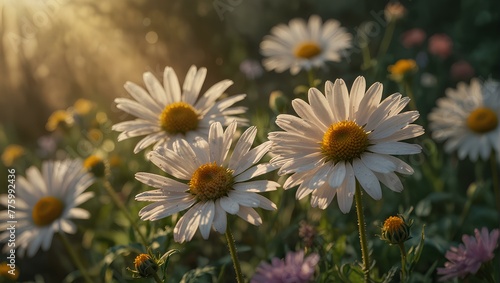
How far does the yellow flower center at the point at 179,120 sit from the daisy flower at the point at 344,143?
474 mm

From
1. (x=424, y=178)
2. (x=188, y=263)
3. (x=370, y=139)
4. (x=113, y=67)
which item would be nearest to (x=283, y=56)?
(x=424, y=178)

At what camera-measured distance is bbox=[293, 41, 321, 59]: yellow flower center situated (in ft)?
9.10

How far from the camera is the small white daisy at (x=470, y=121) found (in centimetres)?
251

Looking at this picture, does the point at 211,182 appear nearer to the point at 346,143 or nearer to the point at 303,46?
the point at 346,143

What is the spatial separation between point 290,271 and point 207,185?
313 mm

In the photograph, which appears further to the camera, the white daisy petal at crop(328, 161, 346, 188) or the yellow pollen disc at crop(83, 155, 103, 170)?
the yellow pollen disc at crop(83, 155, 103, 170)

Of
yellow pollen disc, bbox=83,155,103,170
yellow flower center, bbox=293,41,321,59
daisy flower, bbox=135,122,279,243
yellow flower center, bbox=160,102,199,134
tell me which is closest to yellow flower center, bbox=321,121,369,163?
daisy flower, bbox=135,122,279,243

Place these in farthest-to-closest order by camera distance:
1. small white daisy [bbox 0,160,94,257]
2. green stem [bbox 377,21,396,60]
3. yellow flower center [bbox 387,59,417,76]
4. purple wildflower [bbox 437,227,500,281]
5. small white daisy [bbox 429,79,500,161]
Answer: green stem [bbox 377,21,396,60], small white daisy [bbox 429,79,500,161], yellow flower center [bbox 387,59,417,76], small white daisy [bbox 0,160,94,257], purple wildflower [bbox 437,227,500,281]

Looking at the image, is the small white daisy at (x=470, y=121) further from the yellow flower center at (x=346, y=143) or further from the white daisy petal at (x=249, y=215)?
the white daisy petal at (x=249, y=215)

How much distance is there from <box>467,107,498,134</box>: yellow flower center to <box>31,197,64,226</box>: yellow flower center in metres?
1.68

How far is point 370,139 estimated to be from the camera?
1.36 m

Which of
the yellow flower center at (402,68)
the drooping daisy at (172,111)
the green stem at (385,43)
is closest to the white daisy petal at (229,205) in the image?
the drooping daisy at (172,111)

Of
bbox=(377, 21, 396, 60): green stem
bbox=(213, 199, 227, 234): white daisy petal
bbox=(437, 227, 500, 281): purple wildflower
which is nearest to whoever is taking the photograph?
bbox=(213, 199, 227, 234): white daisy petal

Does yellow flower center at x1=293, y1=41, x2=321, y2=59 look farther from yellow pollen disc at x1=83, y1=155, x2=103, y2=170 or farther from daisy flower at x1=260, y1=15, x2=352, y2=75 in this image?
yellow pollen disc at x1=83, y1=155, x2=103, y2=170
